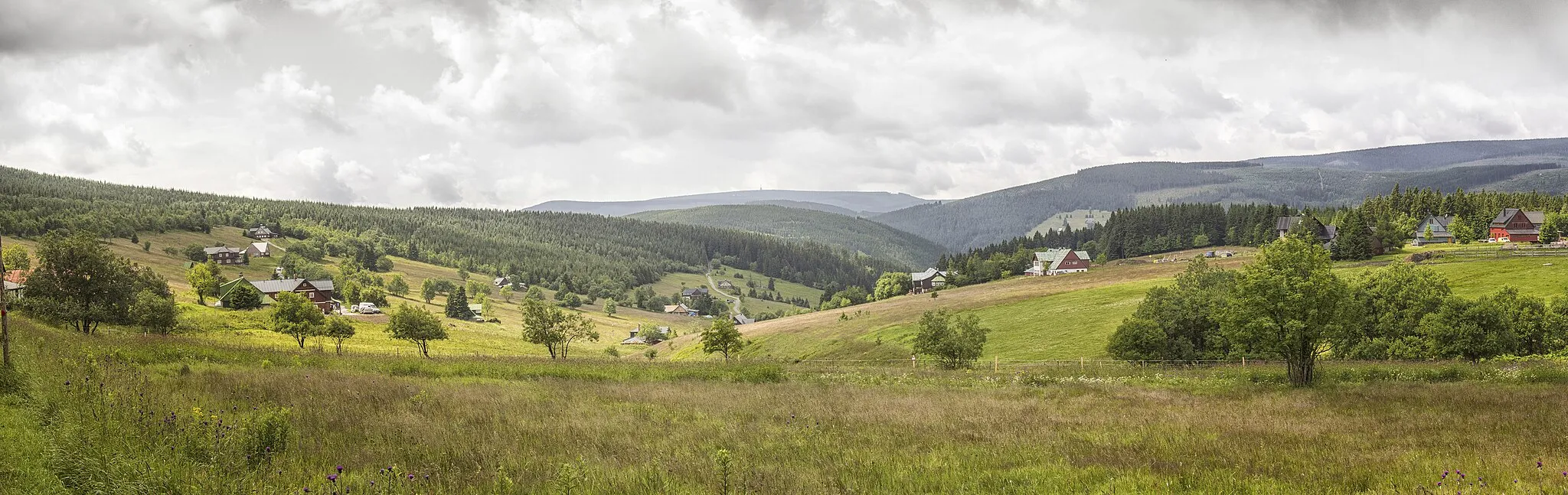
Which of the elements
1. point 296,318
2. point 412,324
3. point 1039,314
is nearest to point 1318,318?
point 1039,314

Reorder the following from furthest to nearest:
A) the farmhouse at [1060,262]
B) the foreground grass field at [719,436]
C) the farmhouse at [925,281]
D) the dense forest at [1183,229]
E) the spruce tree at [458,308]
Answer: the dense forest at [1183,229] < the farmhouse at [925,281] < the farmhouse at [1060,262] < the spruce tree at [458,308] < the foreground grass field at [719,436]

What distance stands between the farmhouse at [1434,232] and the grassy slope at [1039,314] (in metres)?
55.8

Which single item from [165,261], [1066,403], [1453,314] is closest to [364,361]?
[1066,403]

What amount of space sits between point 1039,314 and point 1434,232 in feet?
394

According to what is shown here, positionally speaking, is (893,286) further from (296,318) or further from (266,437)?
(266,437)

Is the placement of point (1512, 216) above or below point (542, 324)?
above

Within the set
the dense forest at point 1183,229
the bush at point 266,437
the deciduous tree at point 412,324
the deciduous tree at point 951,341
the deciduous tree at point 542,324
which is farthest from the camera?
the dense forest at point 1183,229

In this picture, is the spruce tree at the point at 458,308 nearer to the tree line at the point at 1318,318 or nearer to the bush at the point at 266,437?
the tree line at the point at 1318,318

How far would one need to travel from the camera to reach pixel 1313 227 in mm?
142750

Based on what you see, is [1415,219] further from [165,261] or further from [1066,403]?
[165,261]

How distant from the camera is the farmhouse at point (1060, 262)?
163500 mm

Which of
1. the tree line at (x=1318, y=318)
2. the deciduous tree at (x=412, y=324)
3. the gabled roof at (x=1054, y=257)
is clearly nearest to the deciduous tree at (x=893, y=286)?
the gabled roof at (x=1054, y=257)

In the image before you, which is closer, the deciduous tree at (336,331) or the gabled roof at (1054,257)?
the deciduous tree at (336,331)

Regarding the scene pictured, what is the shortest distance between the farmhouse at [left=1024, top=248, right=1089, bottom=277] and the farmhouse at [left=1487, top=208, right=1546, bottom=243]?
69.5 meters
